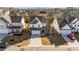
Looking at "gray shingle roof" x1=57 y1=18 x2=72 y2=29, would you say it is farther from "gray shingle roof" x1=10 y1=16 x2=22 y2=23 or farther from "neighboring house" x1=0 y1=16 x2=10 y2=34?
"neighboring house" x1=0 y1=16 x2=10 y2=34

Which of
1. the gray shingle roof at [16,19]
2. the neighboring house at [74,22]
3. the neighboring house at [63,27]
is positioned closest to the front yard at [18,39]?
the gray shingle roof at [16,19]

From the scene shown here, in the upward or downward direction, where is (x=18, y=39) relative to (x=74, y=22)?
downward

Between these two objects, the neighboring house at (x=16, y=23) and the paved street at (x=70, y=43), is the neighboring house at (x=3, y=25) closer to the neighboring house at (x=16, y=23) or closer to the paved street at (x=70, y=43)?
the neighboring house at (x=16, y=23)

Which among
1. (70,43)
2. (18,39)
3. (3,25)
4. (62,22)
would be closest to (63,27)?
(62,22)

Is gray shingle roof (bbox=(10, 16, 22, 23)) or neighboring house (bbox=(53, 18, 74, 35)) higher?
gray shingle roof (bbox=(10, 16, 22, 23))

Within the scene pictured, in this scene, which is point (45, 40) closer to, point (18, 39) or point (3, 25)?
point (18, 39)

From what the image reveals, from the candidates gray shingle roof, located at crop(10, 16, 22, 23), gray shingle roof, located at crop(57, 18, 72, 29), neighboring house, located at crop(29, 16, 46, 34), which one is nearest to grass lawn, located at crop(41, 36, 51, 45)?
neighboring house, located at crop(29, 16, 46, 34)
